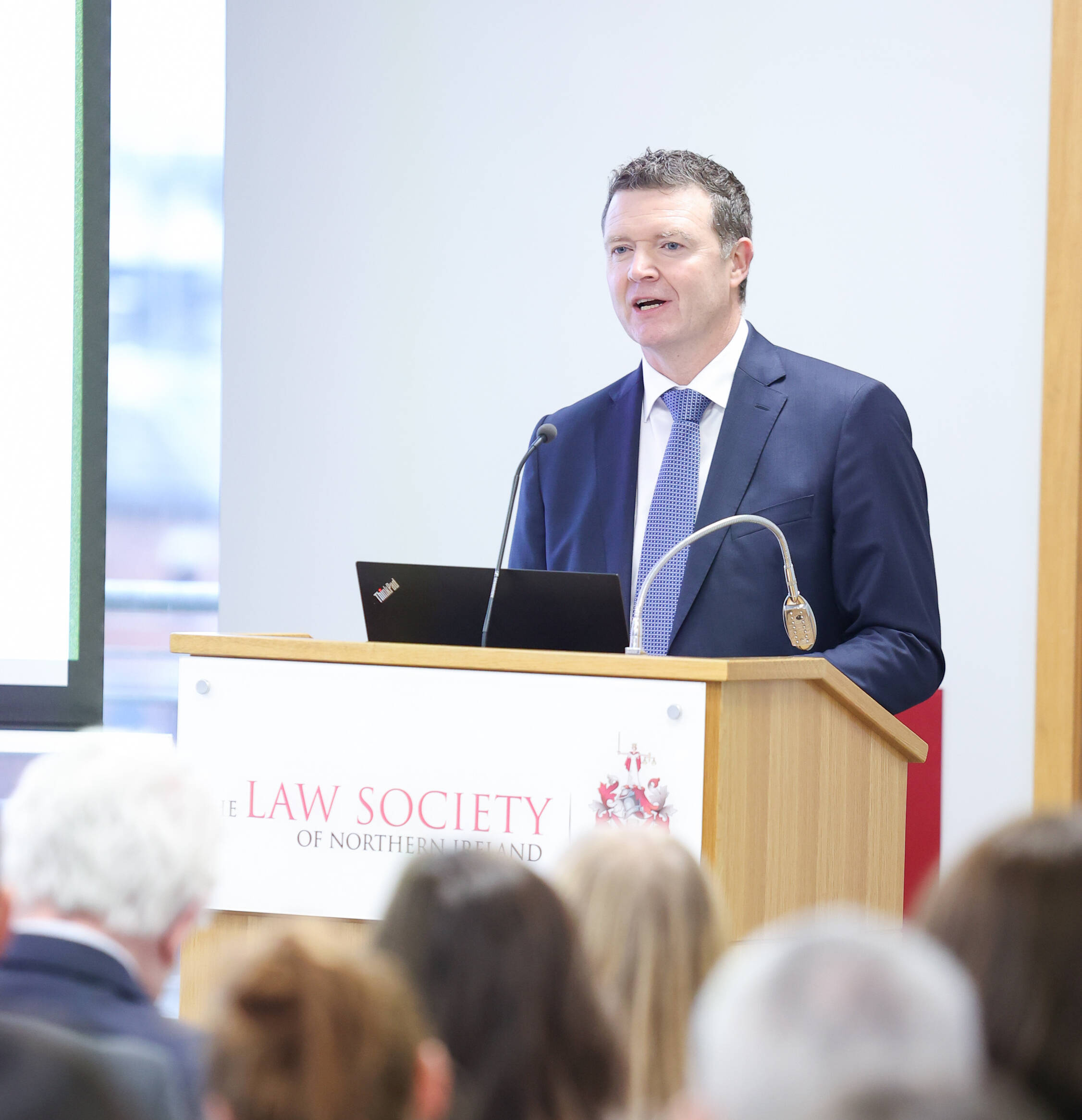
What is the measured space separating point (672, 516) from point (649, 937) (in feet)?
5.40

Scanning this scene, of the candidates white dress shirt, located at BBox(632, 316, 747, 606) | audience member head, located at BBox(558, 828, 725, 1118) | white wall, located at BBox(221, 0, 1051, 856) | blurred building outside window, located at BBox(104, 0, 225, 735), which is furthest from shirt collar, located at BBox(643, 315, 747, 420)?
blurred building outside window, located at BBox(104, 0, 225, 735)

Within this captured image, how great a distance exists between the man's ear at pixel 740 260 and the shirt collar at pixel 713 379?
0.08m

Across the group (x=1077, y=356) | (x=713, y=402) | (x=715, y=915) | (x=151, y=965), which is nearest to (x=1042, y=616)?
(x=1077, y=356)

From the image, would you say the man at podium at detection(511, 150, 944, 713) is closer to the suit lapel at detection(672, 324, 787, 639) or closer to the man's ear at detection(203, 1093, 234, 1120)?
the suit lapel at detection(672, 324, 787, 639)

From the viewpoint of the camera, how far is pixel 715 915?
1.28 meters

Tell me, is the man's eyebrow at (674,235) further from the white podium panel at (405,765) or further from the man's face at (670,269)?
the white podium panel at (405,765)

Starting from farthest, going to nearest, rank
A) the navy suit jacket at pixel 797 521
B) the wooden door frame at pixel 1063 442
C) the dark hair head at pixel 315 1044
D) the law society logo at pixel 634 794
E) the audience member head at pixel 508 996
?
the wooden door frame at pixel 1063 442 < the navy suit jacket at pixel 797 521 < the law society logo at pixel 634 794 < the audience member head at pixel 508 996 < the dark hair head at pixel 315 1044

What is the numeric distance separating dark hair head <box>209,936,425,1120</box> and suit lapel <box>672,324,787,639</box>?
74.3 inches

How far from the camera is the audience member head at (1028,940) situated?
0.92 metres

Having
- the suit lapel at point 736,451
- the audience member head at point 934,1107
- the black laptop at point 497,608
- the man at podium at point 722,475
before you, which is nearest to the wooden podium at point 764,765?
the black laptop at point 497,608

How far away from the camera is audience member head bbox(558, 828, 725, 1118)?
4.07 feet

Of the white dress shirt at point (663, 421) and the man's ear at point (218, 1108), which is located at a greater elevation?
the white dress shirt at point (663, 421)

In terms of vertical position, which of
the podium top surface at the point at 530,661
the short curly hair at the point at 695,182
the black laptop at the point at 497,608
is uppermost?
the short curly hair at the point at 695,182

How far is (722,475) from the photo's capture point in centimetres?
281
